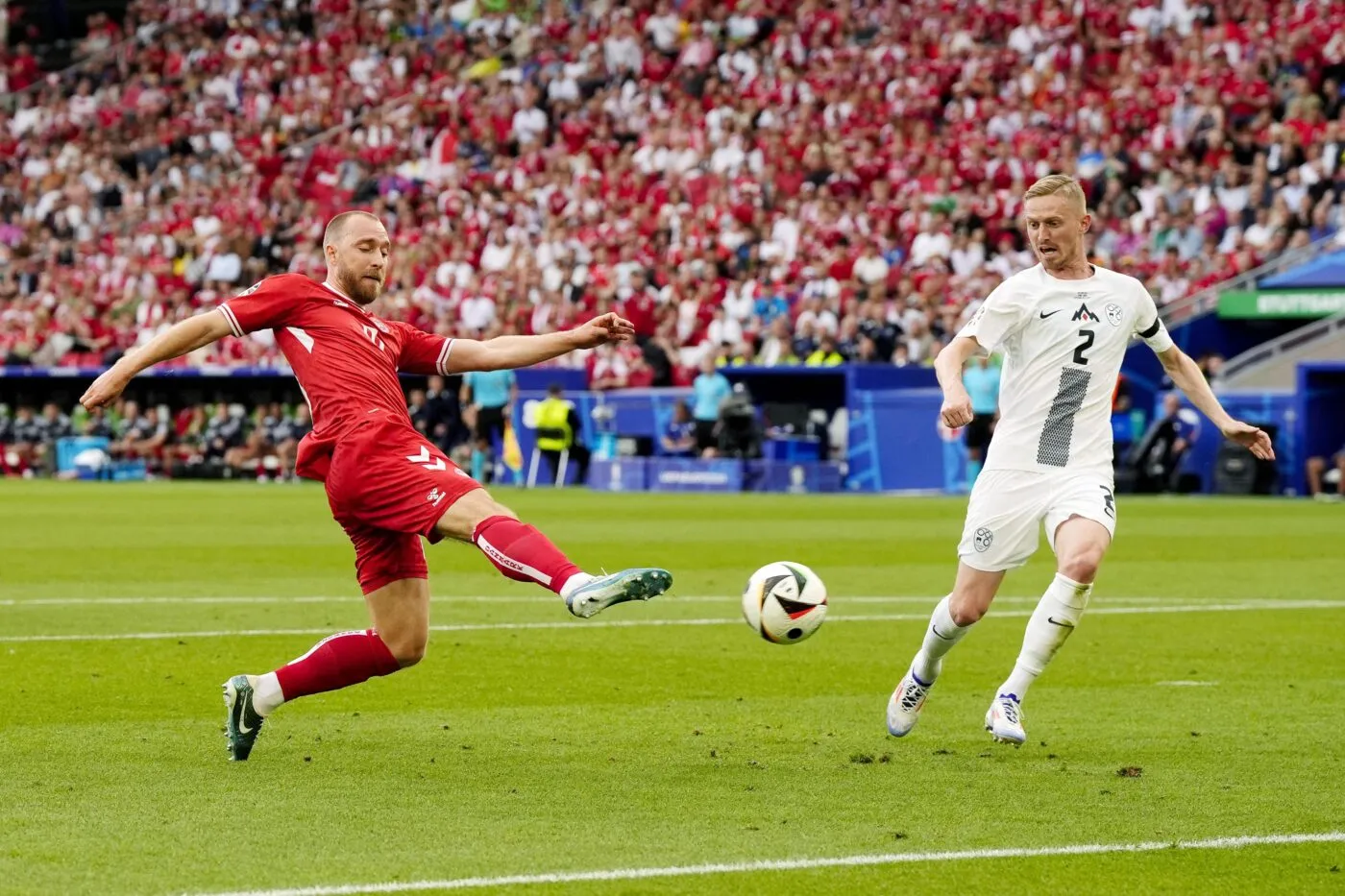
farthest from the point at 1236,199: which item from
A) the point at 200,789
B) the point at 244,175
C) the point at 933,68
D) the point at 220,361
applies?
the point at 200,789

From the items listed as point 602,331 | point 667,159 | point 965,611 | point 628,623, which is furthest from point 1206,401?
point 667,159

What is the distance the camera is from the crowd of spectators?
30453 mm

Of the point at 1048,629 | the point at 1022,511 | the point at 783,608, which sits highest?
the point at 1022,511

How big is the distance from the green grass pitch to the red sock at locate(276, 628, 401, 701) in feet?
0.93

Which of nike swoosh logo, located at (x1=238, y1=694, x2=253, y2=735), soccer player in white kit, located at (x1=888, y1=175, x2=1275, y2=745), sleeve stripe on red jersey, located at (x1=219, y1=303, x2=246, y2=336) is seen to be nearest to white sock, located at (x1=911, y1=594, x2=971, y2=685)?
soccer player in white kit, located at (x1=888, y1=175, x2=1275, y2=745)

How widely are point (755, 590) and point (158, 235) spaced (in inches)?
1462

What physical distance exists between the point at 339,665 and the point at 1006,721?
2.48 metres

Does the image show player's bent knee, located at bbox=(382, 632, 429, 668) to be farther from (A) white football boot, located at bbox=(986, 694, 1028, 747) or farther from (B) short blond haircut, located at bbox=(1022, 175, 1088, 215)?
(B) short blond haircut, located at bbox=(1022, 175, 1088, 215)

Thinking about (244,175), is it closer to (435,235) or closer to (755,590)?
(435,235)

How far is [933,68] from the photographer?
1382 inches

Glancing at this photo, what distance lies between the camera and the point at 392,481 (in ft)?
22.8

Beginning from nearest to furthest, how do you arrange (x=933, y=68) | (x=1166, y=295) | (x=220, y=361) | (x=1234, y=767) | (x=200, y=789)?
(x=200, y=789) < (x=1234, y=767) < (x=1166, y=295) < (x=933, y=68) < (x=220, y=361)

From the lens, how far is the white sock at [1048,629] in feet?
25.4

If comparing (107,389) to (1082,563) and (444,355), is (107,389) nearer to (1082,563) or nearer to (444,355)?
(444,355)
